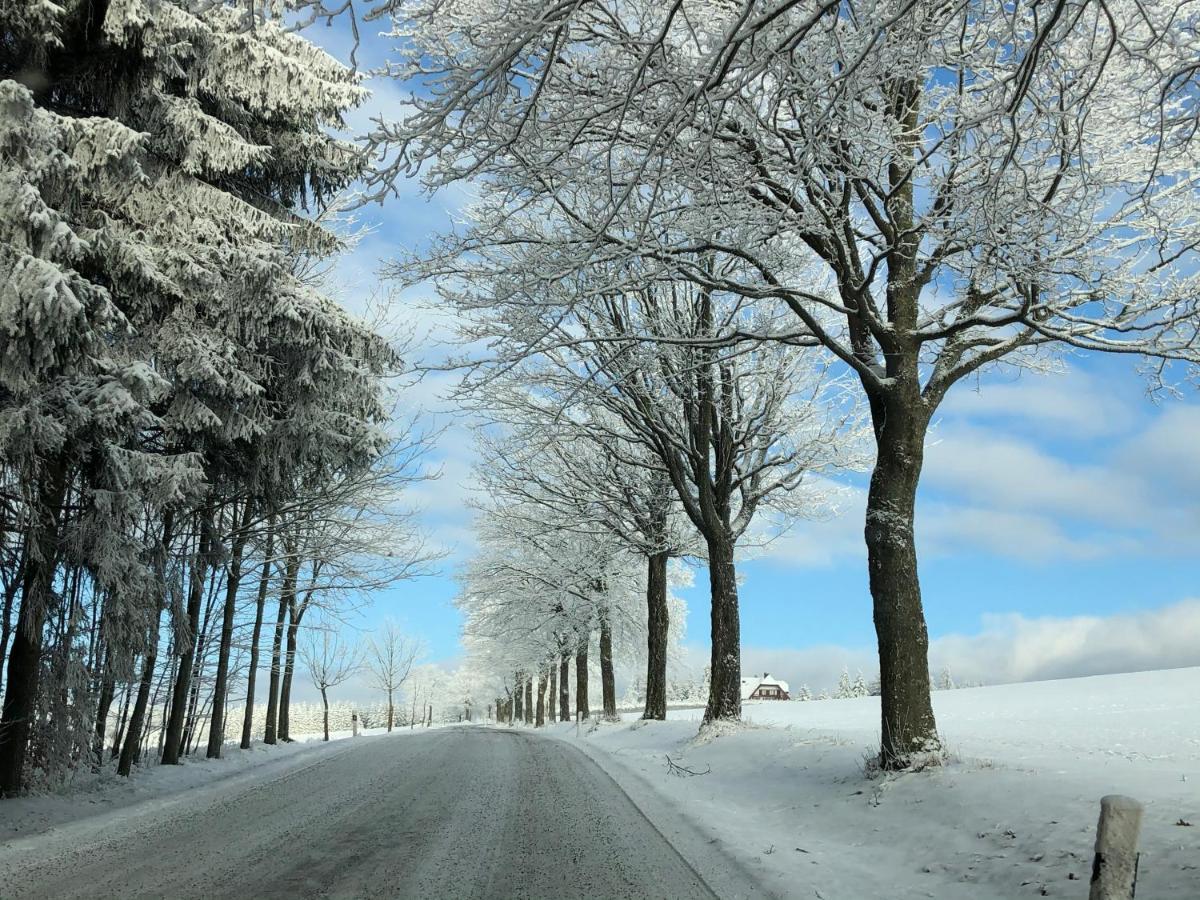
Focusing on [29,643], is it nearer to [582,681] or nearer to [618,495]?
[618,495]

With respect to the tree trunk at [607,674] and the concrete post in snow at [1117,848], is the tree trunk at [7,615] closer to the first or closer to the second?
the concrete post in snow at [1117,848]

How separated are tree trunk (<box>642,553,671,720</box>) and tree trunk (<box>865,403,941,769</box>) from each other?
1079 cm

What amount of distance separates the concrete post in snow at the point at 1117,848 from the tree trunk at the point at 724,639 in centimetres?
1002

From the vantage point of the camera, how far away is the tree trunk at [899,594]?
7.32m

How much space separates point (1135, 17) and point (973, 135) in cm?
195

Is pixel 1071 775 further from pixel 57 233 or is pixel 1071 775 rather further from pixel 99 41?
pixel 99 41

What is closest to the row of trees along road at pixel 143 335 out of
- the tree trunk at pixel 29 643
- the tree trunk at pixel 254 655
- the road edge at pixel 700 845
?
the tree trunk at pixel 29 643

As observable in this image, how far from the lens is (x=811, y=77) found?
4.83 m

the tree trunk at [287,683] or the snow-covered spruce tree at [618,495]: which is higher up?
the snow-covered spruce tree at [618,495]

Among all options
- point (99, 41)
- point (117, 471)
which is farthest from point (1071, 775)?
point (99, 41)

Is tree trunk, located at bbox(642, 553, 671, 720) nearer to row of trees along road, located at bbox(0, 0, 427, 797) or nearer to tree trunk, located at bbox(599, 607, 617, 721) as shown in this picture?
tree trunk, located at bbox(599, 607, 617, 721)

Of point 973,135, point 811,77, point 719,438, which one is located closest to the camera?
point 811,77

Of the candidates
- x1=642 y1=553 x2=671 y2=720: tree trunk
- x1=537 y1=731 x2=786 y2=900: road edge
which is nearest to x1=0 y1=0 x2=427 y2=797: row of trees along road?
x1=537 y1=731 x2=786 y2=900: road edge

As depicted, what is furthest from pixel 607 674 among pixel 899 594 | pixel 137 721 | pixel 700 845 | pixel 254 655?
pixel 700 845
